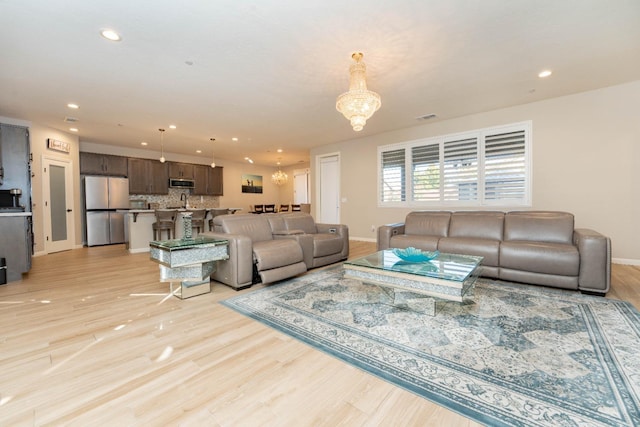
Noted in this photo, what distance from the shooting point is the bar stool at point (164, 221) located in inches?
232

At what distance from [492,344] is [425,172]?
179 inches

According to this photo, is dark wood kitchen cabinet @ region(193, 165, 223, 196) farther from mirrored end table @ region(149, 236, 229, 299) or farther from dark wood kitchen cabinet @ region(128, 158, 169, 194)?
mirrored end table @ region(149, 236, 229, 299)

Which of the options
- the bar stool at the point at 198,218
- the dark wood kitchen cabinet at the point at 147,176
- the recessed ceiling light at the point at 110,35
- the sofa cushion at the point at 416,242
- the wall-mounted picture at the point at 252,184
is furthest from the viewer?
the wall-mounted picture at the point at 252,184

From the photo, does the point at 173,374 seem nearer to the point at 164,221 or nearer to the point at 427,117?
the point at 164,221

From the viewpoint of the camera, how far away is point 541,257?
301 centimetres

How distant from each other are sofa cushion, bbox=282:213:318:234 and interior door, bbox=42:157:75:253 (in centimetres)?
544

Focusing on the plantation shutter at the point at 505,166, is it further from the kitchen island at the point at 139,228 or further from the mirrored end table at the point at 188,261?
the kitchen island at the point at 139,228

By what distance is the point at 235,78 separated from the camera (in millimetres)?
3580

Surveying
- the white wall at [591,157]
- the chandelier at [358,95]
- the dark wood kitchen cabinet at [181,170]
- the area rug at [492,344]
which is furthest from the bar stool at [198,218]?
the white wall at [591,157]

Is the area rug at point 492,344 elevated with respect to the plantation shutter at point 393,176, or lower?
lower

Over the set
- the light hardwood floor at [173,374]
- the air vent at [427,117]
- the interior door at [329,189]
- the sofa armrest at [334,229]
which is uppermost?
the air vent at [427,117]

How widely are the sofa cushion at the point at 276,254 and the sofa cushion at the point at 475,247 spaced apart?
1.99 metres

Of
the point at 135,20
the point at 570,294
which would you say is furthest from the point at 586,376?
the point at 135,20

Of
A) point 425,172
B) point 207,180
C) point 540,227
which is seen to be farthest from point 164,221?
point 540,227
